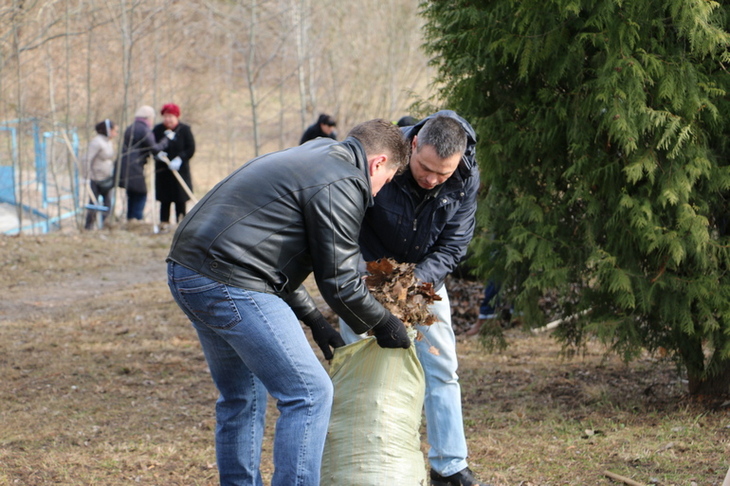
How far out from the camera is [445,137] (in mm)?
3080

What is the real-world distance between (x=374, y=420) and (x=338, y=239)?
36.3 inches

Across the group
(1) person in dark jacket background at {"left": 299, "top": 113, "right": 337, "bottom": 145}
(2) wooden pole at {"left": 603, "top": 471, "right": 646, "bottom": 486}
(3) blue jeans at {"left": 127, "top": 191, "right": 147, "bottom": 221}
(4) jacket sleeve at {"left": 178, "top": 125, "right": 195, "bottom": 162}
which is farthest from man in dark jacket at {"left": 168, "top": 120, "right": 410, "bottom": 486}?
(3) blue jeans at {"left": 127, "top": 191, "right": 147, "bottom": 221}

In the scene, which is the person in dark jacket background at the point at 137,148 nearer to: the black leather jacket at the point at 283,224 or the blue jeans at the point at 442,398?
the blue jeans at the point at 442,398

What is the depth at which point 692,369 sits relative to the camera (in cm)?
453

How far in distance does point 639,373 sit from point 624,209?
72.7 inches

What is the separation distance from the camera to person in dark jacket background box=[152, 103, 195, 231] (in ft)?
38.5

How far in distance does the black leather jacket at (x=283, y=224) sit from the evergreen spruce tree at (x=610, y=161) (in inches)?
76.7

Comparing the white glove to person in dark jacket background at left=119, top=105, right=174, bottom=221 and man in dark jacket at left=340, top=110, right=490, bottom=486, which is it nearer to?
person in dark jacket background at left=119, top=105, right=174, bottom=221

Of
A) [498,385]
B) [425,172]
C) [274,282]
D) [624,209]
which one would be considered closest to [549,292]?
[498,385]

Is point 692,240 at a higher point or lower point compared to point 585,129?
lower

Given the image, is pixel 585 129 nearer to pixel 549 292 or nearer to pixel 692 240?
pixel 692 240

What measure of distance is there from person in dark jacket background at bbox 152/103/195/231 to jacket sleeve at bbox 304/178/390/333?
30.9ft

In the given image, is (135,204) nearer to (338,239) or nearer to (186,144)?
(186,144)

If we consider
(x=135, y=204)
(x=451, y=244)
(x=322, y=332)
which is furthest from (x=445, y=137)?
(x=135, y=204)
